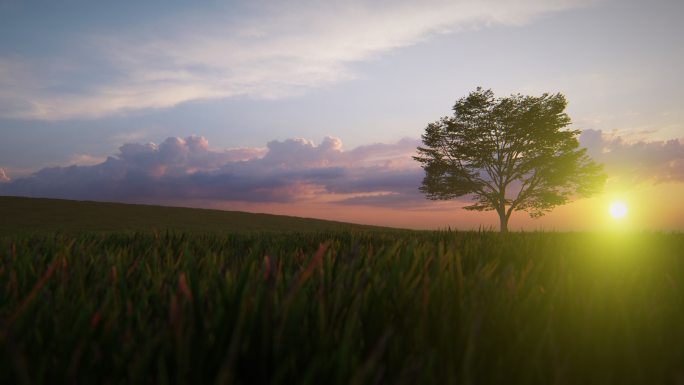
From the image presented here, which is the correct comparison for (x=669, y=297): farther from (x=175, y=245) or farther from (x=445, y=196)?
(x=445, y=196)

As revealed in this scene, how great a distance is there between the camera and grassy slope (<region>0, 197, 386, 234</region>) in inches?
973

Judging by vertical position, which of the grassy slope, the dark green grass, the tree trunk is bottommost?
the grassy slope

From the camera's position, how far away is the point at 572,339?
4.80 ft

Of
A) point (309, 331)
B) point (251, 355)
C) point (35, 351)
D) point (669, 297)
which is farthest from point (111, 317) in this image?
point (669, 297)

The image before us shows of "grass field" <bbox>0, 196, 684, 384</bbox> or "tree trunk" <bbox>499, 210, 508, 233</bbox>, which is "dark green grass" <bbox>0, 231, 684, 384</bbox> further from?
"tree trunk" <bbox>499, 210, 508, 233</bbox>

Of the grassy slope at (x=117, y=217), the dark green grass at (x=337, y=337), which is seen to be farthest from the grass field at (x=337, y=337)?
the grassy slope at (x=117, y=217)

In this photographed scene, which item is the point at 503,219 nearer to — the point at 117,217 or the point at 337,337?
the point at 117,217

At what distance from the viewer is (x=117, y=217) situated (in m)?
28.9

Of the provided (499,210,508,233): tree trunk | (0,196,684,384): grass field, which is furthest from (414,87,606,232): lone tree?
(0,196,684,384): grass field

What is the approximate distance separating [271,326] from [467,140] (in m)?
35.5

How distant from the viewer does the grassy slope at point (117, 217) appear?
24.7 metres

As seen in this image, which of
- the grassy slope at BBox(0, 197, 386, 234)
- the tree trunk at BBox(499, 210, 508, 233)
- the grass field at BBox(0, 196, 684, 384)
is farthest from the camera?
Answer: the tree trunk at BBox(499, 210, 508, 233)

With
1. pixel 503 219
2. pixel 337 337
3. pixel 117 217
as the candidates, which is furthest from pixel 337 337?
pixel 503 219

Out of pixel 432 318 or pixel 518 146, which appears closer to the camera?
pixel 432 318
